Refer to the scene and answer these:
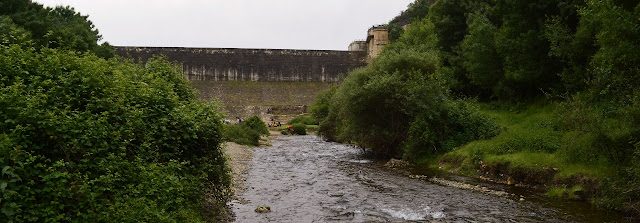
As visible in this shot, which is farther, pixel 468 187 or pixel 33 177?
pixel 468 187

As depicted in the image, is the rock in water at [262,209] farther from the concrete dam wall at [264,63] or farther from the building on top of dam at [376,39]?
the concrete dam wall at [264,63]

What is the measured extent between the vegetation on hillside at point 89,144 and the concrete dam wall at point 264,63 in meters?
60.5

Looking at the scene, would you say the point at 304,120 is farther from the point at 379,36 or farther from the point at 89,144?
the point at 89,144

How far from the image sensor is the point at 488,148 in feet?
63.0

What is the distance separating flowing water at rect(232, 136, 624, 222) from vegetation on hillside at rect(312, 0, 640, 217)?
4.67ft

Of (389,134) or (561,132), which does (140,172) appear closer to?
(561,132)

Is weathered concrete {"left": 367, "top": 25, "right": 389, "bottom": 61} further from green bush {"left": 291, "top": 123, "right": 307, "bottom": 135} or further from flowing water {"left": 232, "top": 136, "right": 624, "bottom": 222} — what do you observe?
flowing water {"left": 232, "top": 136, "right": 624, "bottom": 222}

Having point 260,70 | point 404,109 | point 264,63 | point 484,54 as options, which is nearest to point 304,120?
point 260,70

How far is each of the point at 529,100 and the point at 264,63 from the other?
48808 mm

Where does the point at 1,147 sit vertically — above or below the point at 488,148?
above

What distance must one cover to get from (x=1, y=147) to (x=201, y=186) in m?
4.87

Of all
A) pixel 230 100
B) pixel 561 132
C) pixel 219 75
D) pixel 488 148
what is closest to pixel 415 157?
pixel 488 148

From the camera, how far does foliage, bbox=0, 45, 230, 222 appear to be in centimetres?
553

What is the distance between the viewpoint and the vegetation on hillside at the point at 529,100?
12.9m
